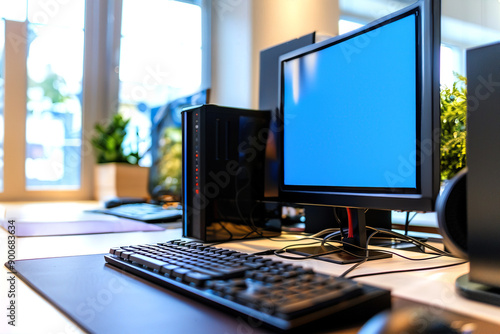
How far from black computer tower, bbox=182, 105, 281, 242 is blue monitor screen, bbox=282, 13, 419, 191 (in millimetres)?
113

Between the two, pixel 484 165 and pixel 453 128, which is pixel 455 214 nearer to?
pixel 484 165

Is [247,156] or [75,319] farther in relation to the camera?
[247,156]

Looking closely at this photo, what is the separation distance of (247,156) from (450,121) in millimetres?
Result: 492

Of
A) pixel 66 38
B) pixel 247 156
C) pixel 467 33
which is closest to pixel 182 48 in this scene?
pixel 66 38

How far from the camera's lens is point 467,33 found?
7.27ft

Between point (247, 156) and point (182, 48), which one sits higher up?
point (182, 48)

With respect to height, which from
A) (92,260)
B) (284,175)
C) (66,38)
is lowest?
(92,260)

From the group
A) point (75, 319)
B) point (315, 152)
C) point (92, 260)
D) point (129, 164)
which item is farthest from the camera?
point (129, 164)

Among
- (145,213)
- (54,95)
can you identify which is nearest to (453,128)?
(145,213)

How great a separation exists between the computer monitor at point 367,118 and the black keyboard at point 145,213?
63 cm

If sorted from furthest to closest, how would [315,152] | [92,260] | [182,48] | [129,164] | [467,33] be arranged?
1. [182,48]
2. [129,164]
3. [467,33]
4. [315,152]
5. [92,260]

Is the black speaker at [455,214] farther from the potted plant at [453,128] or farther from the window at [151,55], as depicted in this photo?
the window at [151,55]

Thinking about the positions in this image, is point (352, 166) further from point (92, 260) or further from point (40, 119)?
point (40, 119)

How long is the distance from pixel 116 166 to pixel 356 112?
1936mm
